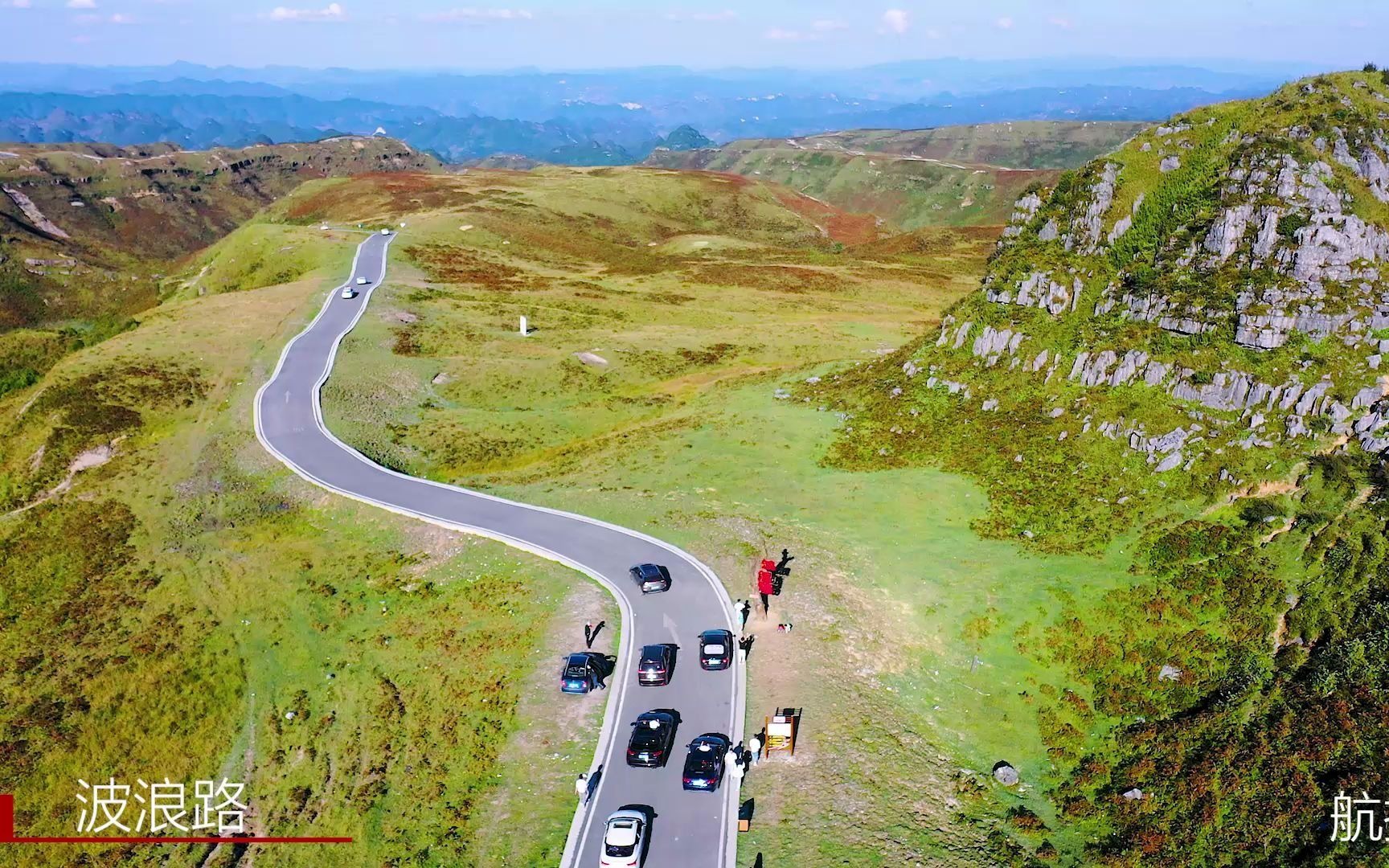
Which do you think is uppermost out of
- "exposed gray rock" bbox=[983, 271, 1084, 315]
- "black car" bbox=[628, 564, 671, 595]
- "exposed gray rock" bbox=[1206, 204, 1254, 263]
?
"exposed gray rock" bbox=[1206, 204, 1254, 263]

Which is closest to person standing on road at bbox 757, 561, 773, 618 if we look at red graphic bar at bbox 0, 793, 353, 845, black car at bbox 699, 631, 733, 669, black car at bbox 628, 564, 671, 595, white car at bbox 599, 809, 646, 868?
black car at bbox 699, 631, 733, 669

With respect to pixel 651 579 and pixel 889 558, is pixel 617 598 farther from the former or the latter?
pixel 889 558

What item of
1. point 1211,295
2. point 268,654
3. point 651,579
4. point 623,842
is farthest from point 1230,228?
point 268,654

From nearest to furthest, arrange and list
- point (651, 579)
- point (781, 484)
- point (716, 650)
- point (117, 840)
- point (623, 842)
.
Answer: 1. point (623, 842)
2. point (117, 840)
3. point (716, 650)
4. point (651, 579)
5. point (781, 484)

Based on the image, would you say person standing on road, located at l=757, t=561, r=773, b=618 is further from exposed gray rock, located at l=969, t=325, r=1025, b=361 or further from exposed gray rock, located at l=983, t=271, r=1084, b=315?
exposed gray rock, located at l=983, t=271, r=1084, b=315

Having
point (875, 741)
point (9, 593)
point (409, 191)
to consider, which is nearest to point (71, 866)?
point (9, 593)

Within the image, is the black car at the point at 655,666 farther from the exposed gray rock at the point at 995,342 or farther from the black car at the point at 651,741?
the exposed gray rock at the point at 995,342

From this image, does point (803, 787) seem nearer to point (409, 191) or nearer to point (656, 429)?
point (656, 429)

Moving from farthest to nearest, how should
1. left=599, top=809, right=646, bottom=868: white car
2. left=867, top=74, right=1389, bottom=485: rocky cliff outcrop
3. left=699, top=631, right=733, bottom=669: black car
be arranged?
left=867, top=74, right=1389, bottom=485: rocky cliff outcrop < left=699, top=631, right=733, bottom=669: black car < left=599, top=809, right=646, bottom=868: white car
